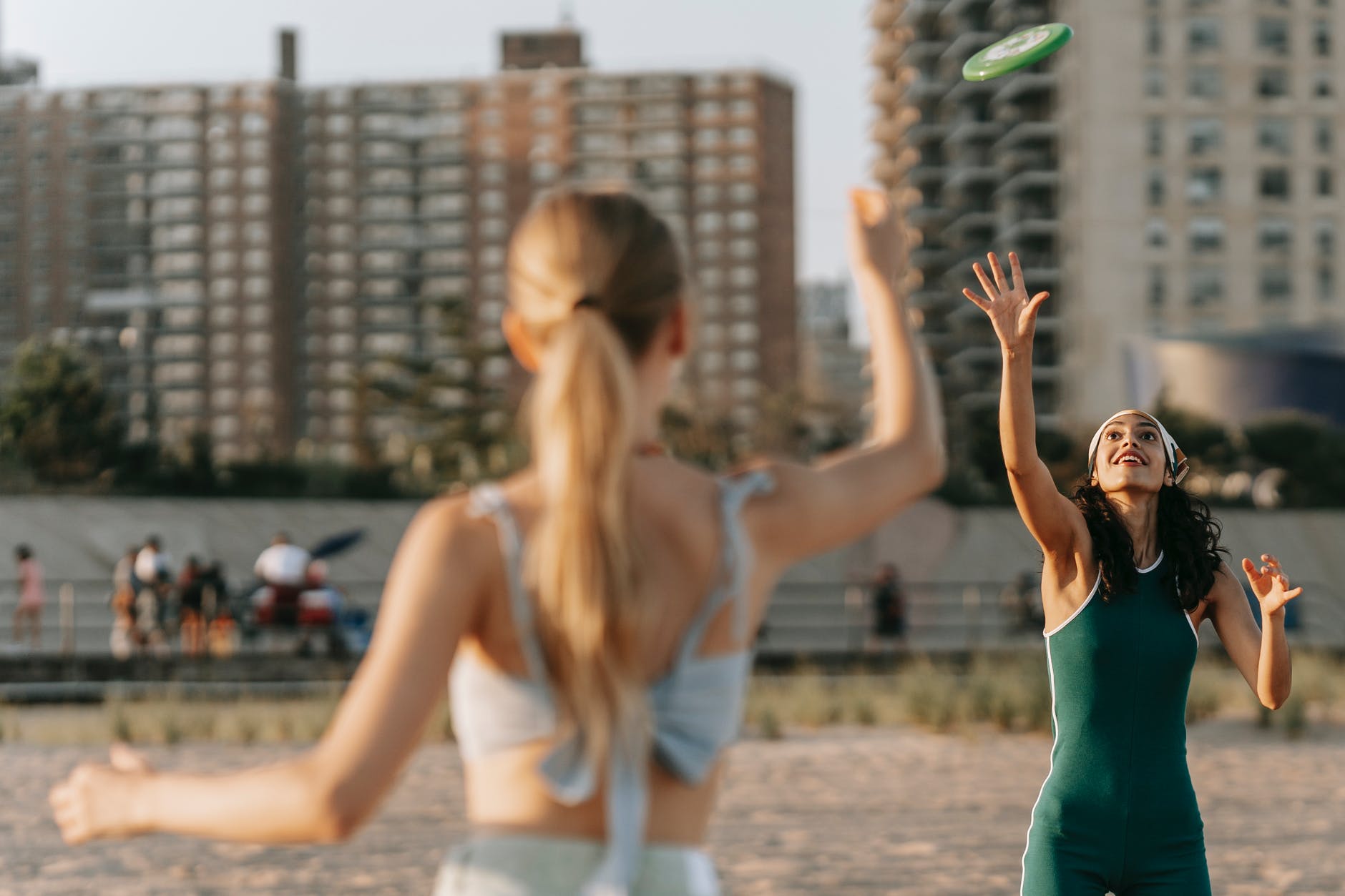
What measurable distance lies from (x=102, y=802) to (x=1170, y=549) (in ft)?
8.13

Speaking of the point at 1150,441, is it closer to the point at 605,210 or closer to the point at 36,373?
the point at 605,210

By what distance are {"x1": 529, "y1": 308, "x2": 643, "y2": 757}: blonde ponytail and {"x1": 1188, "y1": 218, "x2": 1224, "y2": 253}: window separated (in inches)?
3167

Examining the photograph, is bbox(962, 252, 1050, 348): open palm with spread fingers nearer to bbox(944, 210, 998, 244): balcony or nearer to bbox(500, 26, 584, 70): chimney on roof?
bbox(944, 210, 998, 244): balcony

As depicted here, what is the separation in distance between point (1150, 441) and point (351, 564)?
3226 centimetres

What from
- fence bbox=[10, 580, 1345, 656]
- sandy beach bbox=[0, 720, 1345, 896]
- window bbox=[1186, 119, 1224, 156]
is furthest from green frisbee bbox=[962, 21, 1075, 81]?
window bbox=[1186, 119, 1224, 156]

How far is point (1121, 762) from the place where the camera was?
3510 mm

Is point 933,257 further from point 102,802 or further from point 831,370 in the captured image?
point 102,802

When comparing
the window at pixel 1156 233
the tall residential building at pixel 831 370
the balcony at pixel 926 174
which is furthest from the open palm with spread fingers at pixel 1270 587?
the balcony at pixel 926 174

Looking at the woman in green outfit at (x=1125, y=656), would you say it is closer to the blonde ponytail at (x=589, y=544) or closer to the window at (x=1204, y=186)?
the blonde ponytail at (x=589, y=544)

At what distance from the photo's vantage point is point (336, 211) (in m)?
127

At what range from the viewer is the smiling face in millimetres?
3721

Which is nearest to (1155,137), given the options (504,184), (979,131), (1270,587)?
(979,131)

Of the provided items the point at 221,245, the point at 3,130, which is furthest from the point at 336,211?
the point at 3,130

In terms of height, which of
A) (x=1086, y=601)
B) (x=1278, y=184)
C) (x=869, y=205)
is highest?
(x=1278, y=184)
